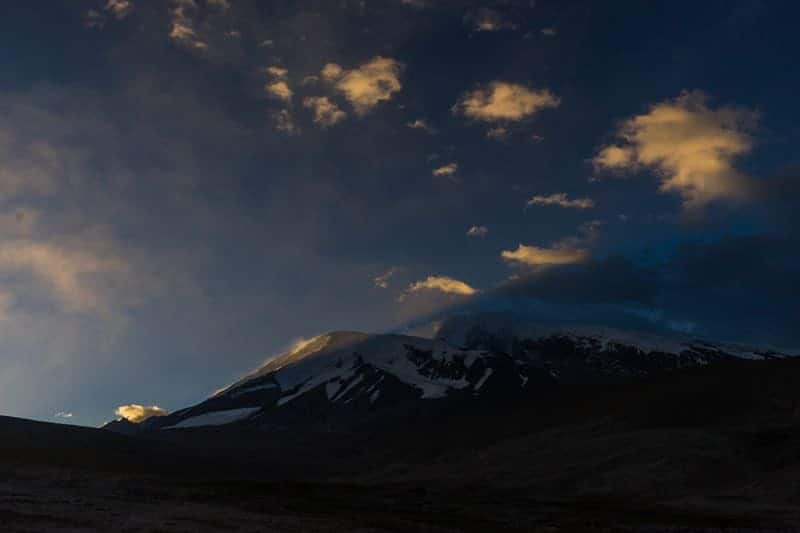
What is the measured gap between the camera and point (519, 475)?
10688 centimetres

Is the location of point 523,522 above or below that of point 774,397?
below

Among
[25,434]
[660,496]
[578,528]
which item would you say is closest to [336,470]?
[25,434]

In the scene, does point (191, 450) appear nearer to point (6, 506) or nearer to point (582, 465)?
point (582, 465)

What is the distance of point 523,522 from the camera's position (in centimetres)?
5506

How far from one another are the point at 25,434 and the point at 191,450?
60160mm

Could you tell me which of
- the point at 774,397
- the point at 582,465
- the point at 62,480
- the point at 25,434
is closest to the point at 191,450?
the point at 25,434

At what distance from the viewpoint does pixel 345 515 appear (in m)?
57.8

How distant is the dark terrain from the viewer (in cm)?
5266

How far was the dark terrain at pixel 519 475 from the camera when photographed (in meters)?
52.7

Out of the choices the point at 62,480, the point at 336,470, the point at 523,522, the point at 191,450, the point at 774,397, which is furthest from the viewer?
the point at 191,450

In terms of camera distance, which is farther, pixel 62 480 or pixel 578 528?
pixel 62 480

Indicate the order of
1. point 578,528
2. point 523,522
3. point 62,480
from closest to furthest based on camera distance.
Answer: point 578,528
point 523,522
point 62,480

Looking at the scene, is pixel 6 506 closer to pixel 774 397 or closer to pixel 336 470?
pixel 774 397

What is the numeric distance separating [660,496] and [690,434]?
23.0m
